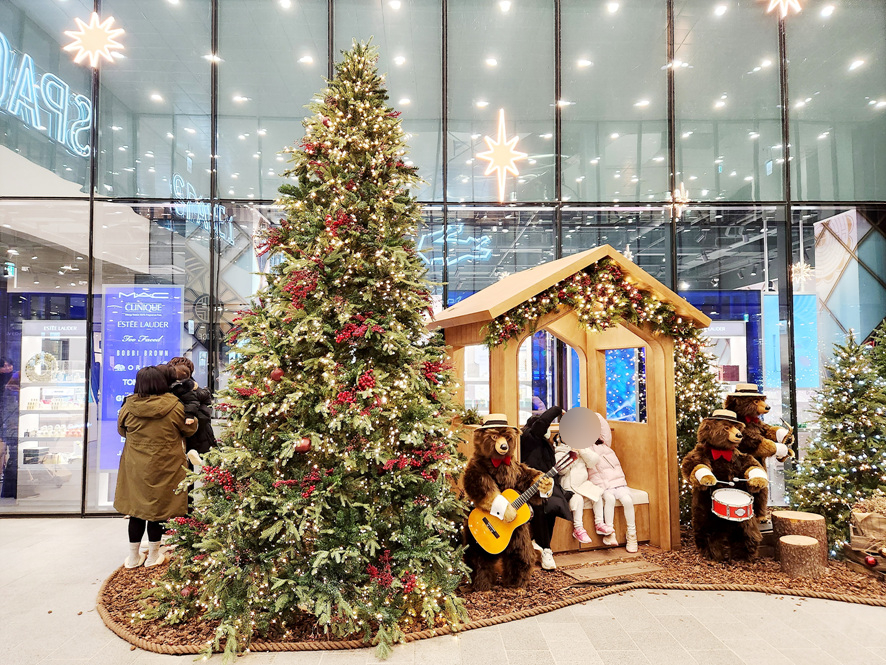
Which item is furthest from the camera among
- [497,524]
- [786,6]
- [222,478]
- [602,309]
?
[786,6]

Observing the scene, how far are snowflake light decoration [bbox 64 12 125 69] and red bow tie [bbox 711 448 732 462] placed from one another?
7.43 m

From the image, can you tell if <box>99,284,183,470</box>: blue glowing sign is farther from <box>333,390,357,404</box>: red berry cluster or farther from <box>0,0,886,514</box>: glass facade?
<box>333,390,357,404</box>: red berry cluster

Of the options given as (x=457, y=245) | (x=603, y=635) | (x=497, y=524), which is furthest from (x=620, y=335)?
(x=603, y=635)

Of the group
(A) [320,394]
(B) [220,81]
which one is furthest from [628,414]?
(B) [220,81]

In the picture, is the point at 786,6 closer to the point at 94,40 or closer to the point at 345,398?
the point at 345,398

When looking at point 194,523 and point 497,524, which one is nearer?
point 194,523

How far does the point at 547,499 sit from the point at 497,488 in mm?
523

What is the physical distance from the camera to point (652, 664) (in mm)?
2842

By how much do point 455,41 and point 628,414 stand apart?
15.6ft

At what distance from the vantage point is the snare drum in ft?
13.4

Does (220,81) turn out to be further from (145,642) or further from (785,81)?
(785,81)

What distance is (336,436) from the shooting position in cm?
324

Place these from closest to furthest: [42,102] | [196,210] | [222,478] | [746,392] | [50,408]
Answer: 1. [222,478]
2. [746,392]
3. [50,408]
4. [42,102]
5. [196,210]

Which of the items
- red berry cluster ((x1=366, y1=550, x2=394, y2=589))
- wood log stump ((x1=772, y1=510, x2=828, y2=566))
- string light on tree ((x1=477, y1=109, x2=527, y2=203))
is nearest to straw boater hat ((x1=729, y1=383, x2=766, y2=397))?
wood log stump ((x1=772, y1=510, x2=828, y2=566))
